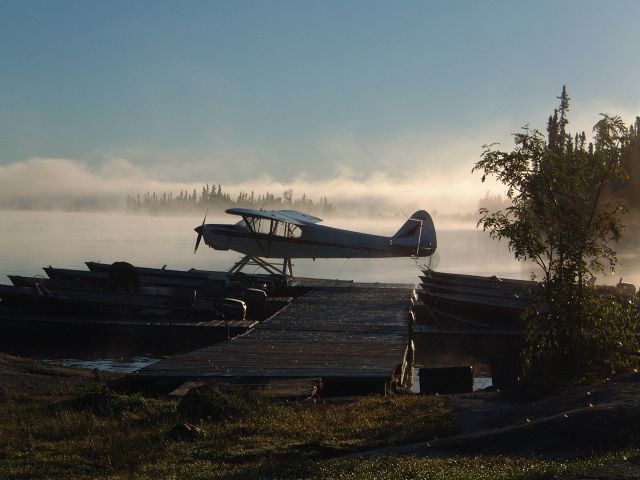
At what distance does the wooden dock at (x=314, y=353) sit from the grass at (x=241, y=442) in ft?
5.77

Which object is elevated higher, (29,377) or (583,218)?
(583,218)

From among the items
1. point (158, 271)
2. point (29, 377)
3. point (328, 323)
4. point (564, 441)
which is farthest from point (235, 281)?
point (564, 441)

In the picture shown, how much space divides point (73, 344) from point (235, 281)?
952 cm

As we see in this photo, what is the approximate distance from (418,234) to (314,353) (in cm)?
2688

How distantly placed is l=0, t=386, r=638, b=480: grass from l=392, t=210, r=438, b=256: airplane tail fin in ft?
98.2

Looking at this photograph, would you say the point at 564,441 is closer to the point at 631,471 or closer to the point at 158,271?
the point at 631,471

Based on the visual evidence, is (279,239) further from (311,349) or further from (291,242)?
(311,349)

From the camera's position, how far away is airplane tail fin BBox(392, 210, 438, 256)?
4178 cm

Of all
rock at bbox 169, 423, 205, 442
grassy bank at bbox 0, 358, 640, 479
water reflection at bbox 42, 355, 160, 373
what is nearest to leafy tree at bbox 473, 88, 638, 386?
grassy bank at bbox 0, 358, 640, 479

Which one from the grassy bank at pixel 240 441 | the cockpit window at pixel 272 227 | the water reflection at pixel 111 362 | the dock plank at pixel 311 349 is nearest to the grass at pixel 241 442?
the grassy bank at pixel 240 441

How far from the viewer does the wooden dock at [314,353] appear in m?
13.5

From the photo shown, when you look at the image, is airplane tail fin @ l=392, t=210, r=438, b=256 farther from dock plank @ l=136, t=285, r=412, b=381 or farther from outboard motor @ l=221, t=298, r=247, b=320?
outboard motor @ l=221, t=298, r=247, b=320

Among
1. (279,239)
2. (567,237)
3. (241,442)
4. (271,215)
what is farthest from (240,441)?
(271,215)

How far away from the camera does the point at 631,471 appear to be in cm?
642
